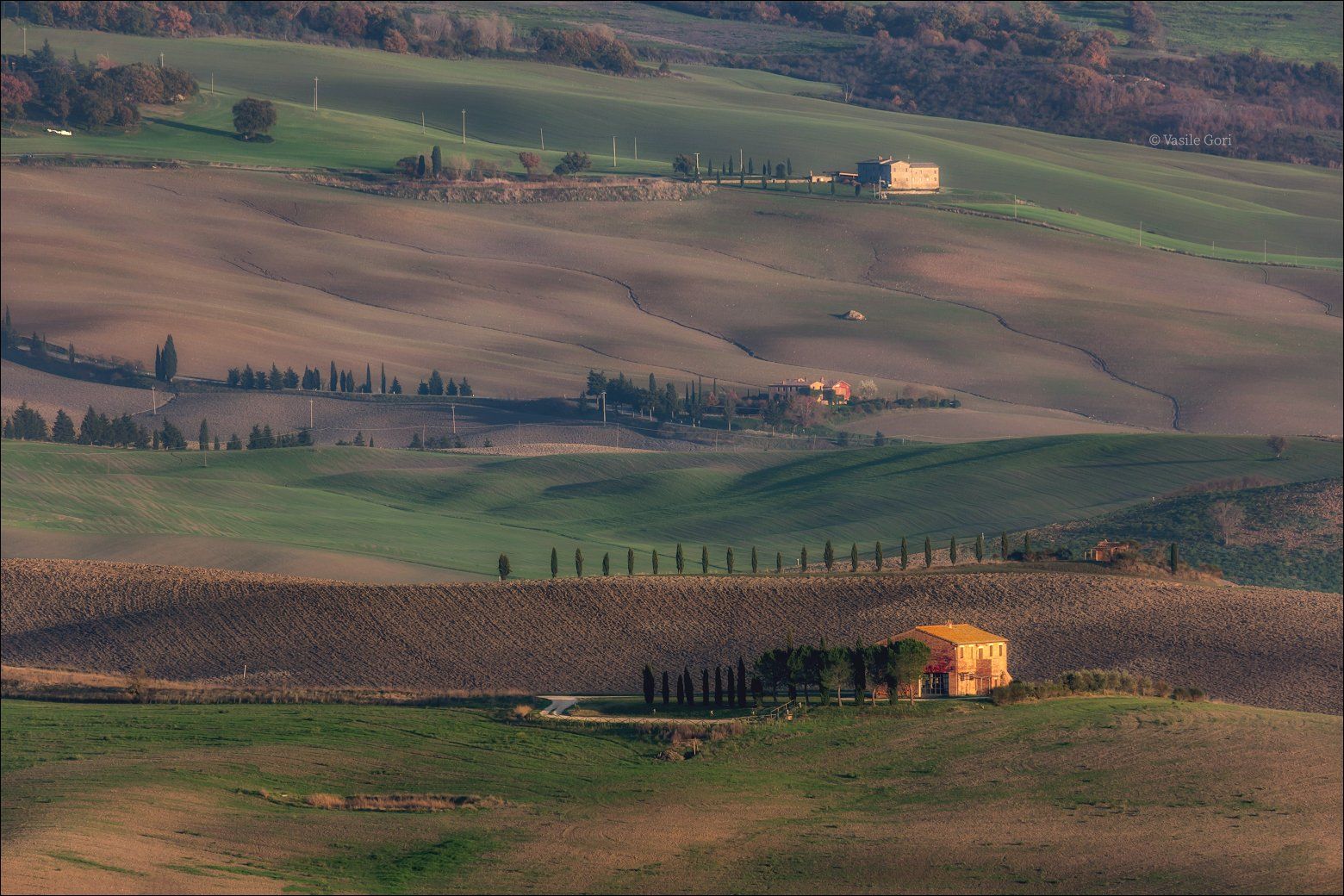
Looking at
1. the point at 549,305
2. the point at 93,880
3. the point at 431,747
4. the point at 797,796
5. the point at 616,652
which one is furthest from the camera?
the point at 549,305

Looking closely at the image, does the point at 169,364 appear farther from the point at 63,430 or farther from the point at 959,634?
the point at 959,634

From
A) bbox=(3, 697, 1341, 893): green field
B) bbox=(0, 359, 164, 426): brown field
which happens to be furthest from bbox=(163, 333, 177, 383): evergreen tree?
bbox=(3, 697, 1341, 893): green field

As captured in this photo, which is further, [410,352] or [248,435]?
[410,352]

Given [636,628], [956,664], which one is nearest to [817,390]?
[636,628]

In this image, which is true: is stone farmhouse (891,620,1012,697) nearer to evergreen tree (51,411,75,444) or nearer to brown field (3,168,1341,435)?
brown field (3,168,1341,435)

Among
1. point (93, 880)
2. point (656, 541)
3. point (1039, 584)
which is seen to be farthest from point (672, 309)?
point (93, 880)

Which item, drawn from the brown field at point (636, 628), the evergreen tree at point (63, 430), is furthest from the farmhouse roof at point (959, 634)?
the evergreen tree at point (63, 430)

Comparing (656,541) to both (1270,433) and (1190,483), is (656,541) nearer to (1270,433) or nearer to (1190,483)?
(1190,483)
